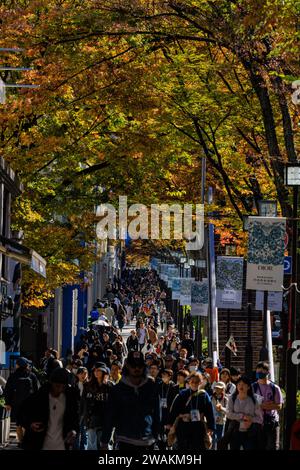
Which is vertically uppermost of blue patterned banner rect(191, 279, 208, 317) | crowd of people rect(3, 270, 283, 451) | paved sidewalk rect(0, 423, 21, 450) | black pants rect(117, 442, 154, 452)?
blue patterned banner rect(191, 279, 208, 317)

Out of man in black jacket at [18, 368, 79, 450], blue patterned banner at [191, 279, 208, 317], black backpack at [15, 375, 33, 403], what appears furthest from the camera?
blue patterned banner at [191, 279, 208, 317]

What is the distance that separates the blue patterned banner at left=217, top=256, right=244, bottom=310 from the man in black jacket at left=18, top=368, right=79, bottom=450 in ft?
62.6

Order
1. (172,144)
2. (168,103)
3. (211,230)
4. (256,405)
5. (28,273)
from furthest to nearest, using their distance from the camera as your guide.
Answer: (211,230), (28,273), (172,144), (168,103), (256,405)

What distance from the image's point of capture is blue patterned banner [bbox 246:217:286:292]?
808 inches

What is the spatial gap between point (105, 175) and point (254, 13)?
51.9 feet

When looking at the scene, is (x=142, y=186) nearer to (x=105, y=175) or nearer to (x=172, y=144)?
(x=105, y=175)

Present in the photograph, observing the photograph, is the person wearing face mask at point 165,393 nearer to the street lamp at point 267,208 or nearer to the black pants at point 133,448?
the street lamp at point 267,208

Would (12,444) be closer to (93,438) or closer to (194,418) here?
(93,438)

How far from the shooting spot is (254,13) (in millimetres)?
16984

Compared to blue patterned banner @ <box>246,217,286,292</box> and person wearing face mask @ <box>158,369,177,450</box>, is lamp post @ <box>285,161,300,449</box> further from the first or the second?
person wearing face mask @ <box>158,369,177,450</box>

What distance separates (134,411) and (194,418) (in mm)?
2771

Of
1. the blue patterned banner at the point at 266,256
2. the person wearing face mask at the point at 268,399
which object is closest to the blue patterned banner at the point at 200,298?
the blue patterned banner at the point at 266,256

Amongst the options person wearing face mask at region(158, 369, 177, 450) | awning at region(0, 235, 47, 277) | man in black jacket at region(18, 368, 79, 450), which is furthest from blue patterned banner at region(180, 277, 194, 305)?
man in black jacket at region(18, 368, 79, 450)
